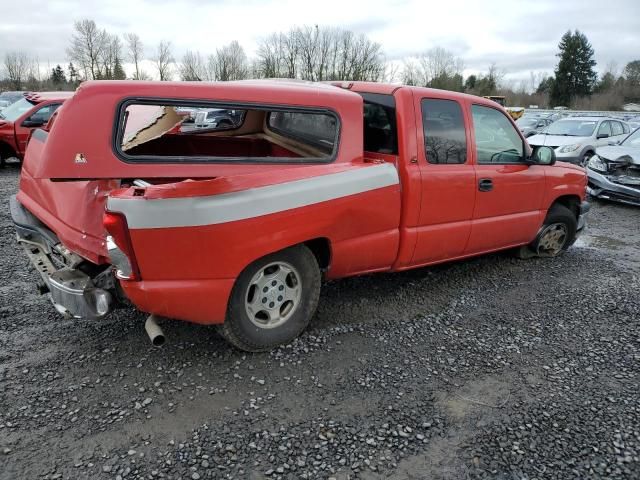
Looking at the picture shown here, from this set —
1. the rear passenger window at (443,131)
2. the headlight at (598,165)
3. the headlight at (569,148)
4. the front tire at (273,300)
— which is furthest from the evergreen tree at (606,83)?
the front tire at (273,300)

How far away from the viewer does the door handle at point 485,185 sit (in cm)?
444

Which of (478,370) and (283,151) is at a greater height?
(283,151)

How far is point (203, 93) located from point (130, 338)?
1833 mm

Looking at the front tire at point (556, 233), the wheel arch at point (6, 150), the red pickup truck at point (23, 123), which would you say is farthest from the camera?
the wheel arch at point (6, 150)

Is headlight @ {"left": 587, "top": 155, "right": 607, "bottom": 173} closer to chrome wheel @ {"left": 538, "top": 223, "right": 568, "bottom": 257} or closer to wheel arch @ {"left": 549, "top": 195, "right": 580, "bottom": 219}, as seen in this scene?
wheel arch @ {"left": 549, "top": 195, "right": 580, "bottom": 219}

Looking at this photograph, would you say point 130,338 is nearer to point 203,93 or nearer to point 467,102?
point 203,93

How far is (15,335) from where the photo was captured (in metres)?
3.60

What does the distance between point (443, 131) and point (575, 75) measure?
251 feet

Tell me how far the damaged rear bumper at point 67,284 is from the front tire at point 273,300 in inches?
30.9

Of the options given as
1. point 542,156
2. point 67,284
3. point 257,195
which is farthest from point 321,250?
point 542,156

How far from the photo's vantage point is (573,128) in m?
13.7

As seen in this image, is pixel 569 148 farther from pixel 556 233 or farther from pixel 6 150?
pixel 6 150

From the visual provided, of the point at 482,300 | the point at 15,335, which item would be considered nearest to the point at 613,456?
the point at 482,300

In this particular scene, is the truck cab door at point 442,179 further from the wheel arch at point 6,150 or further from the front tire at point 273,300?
the wheel arch at point 6,150
